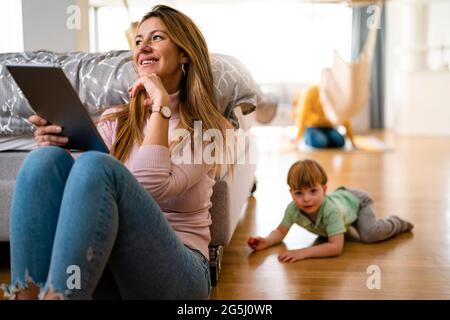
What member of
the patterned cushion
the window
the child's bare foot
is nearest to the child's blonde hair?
the patterned cushion

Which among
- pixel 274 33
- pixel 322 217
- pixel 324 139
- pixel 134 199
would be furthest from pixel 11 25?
pixel 274 33

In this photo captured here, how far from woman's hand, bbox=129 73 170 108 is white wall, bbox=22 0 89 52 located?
1595 millimetres

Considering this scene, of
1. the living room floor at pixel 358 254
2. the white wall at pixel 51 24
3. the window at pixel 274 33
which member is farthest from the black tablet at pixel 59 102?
the window at pixel 274 33

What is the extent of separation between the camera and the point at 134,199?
3.00 feet

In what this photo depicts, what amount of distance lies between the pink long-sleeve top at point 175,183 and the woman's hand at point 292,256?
1.68 feet

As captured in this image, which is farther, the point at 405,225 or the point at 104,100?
the point at 405,225

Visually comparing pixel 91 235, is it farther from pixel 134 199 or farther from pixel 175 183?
pixel 175 183

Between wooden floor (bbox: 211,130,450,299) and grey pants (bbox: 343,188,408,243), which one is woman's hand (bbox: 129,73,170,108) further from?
grey pants (bbox: 343,188,408,243)

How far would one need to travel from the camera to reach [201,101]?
123 centimetres

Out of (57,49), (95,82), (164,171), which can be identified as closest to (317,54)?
(57,49)

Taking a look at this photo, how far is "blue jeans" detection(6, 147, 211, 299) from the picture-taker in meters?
0.86

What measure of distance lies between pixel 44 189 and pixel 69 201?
105 millimetres

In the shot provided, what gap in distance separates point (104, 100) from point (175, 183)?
56 cm
